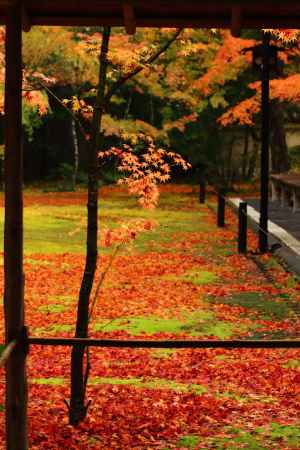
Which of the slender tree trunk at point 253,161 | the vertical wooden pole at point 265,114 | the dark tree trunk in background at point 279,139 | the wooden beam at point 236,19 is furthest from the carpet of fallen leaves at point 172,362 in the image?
the slender tree trunk at point 253,161

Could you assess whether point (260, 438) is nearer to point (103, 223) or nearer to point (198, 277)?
point (198, 277)

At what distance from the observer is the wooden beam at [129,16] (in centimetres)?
650

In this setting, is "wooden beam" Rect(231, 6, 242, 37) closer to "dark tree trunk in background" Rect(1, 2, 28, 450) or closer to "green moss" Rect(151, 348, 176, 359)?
"dark tree trunk in background" Rect(1, 2, 28, 450)

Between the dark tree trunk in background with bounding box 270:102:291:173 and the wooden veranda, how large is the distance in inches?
1141

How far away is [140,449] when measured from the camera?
8664 mm

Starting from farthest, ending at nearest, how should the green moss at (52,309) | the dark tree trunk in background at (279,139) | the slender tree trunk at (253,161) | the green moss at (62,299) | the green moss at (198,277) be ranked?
the slender tree trunk at (253,161)
the dark tree trunk in background at (279,139)
the green moss at (198,277)
the green moss at (62,299)
the green moss at (52,309)

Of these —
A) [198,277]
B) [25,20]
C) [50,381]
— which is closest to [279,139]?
[198,277]

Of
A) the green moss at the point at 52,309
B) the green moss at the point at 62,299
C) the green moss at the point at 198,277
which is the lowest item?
the green moss at the point at 52,309

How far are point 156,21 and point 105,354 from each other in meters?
6.60

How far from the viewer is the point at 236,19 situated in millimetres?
6758

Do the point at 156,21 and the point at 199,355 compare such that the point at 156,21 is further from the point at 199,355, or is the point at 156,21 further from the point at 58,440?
the point at 199,355

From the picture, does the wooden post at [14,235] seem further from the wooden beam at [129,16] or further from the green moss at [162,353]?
the green moss at [162,353]

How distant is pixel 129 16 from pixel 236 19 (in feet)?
2.72

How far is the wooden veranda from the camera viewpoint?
6.65 metres
